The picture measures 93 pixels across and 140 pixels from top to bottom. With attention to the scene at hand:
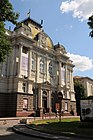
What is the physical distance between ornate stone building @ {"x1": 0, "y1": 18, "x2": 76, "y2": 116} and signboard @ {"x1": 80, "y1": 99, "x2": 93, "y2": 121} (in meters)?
17.4

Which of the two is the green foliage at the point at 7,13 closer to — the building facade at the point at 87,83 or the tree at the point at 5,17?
the tree at the point at 5,17

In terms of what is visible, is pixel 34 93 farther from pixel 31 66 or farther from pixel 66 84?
pixel 66 84

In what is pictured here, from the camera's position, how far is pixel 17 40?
1726 inches

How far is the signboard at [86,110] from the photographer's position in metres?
24.0

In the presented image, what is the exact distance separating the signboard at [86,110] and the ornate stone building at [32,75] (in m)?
17.4

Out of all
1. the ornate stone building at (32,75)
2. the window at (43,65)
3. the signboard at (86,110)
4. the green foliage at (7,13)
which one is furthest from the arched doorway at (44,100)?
the green foliage at (7,13)

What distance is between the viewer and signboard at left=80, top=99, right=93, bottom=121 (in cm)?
2395

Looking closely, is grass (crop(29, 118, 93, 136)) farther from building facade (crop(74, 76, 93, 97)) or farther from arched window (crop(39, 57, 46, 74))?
building facade (crop(74, 76, 93, 97))

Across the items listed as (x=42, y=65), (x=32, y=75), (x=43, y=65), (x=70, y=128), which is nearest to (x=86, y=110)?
(x=70, y=128)

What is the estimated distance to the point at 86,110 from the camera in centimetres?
2434

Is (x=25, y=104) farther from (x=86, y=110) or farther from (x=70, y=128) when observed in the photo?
(x=70, y=128)

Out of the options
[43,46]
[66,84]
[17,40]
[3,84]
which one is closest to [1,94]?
[3,84]

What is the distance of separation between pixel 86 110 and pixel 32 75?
2322 cm

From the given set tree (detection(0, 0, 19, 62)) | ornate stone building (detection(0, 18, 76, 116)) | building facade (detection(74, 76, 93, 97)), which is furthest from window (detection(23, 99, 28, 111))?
building facade (detection(74, 76, 93, 97))
